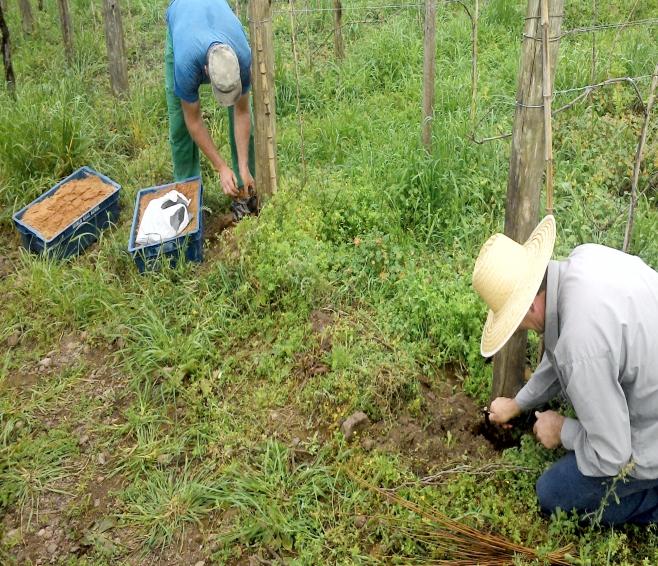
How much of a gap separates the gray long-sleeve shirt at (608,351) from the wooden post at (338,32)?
13.4ft

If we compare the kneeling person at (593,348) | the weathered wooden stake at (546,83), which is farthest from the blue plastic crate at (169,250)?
the weathered wooden stake at (546,83)

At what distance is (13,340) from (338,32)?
12.4 ft

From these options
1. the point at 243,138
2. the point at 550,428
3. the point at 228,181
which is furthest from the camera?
the point at 243,138

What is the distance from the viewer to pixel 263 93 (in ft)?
12.8

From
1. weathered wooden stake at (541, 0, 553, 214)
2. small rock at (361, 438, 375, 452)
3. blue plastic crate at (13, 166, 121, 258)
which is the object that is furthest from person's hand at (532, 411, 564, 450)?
blue plastic crate at (13, 166, 121, 258)

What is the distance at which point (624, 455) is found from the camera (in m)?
2.21

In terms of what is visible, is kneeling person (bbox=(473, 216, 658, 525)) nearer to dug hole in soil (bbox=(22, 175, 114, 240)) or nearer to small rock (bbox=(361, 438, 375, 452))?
small rock (bbox=(361, 438, 375, 452))

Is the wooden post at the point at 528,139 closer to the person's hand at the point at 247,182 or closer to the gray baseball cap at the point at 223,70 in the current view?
the gray baseball cap at the point at 223,70

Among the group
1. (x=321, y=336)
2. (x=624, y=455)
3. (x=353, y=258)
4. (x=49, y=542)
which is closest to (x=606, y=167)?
(x=353, y=258)

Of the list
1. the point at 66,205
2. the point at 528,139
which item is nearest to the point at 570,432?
the point at 528,139

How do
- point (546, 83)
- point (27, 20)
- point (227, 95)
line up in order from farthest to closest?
point (27, 20)
point (227, 95)
point (546, 83)

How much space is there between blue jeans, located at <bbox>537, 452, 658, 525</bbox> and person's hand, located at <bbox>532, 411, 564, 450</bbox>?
0.28ft

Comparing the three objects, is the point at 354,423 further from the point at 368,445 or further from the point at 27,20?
the point at 27,20

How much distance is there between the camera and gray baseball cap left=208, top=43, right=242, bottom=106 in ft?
12.1
